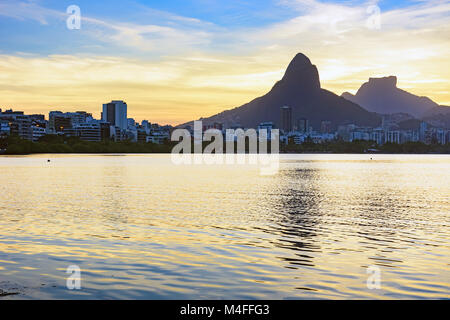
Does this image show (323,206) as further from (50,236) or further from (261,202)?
(50,236)

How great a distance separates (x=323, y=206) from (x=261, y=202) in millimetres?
7316

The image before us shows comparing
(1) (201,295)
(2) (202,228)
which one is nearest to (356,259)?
(1) (201,295)

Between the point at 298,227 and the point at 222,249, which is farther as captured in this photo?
the point at 298,227

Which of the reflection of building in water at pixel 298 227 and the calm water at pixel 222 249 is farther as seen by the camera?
the reflection of building in water at pixel 298 227

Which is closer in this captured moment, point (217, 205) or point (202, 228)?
point (202, 228)

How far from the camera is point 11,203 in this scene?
55.3 m

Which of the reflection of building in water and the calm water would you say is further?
the reflection of building in water

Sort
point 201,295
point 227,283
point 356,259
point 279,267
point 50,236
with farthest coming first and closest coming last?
point 50,236
point 356,259
point 279,267
point 227,283
point 201,295

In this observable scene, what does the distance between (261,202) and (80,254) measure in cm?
3309

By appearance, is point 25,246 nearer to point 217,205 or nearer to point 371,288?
point 371,288

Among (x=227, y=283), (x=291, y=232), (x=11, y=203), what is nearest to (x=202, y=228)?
(x=291, y=232)

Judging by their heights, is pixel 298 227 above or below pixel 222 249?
below
